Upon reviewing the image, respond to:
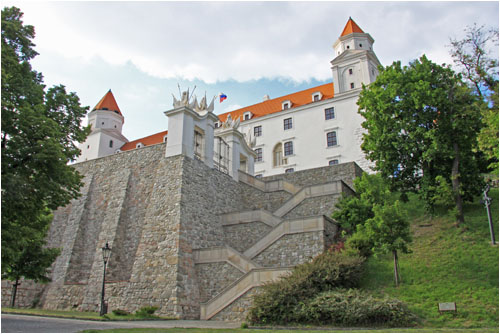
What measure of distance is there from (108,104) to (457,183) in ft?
168

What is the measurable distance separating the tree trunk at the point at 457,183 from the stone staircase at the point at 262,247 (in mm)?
5644

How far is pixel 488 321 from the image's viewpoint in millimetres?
11766

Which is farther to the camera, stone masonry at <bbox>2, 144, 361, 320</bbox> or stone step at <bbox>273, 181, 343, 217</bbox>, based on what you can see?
stone step at <bbox>273, 181, 343, 217</bbox>

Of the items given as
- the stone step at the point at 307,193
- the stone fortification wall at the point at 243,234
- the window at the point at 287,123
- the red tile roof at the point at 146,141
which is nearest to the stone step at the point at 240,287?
the stone fortification wall at the point at 243,234

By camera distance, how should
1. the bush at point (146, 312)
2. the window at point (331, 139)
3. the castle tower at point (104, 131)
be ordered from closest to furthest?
the bush at point (146, 312) → the window at point (331, 139) → the castle tower at point (104, 131)

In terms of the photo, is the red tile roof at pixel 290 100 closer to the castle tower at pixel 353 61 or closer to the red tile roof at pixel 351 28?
the castle tower at pixel 353 61

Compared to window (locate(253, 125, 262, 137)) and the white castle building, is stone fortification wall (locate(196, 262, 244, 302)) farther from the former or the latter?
window (locate(253, 125, 262, 137))

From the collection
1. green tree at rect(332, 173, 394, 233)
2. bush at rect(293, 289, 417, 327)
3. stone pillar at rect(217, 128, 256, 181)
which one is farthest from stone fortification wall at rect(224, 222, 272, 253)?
bush at rect(293, 289, 417, 327)

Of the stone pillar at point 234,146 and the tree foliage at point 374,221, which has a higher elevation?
the stone pillar at point 234,146

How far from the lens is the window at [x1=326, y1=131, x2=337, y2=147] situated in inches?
1601

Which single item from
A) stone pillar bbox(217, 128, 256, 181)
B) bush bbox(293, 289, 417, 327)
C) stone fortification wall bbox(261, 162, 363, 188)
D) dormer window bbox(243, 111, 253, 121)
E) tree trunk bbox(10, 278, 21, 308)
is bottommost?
bush bbox(293, 289, 417, 327)

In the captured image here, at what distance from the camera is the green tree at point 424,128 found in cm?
2170

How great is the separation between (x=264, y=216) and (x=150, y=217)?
591cm

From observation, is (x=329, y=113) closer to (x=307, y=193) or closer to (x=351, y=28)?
(x=351, y=28)
